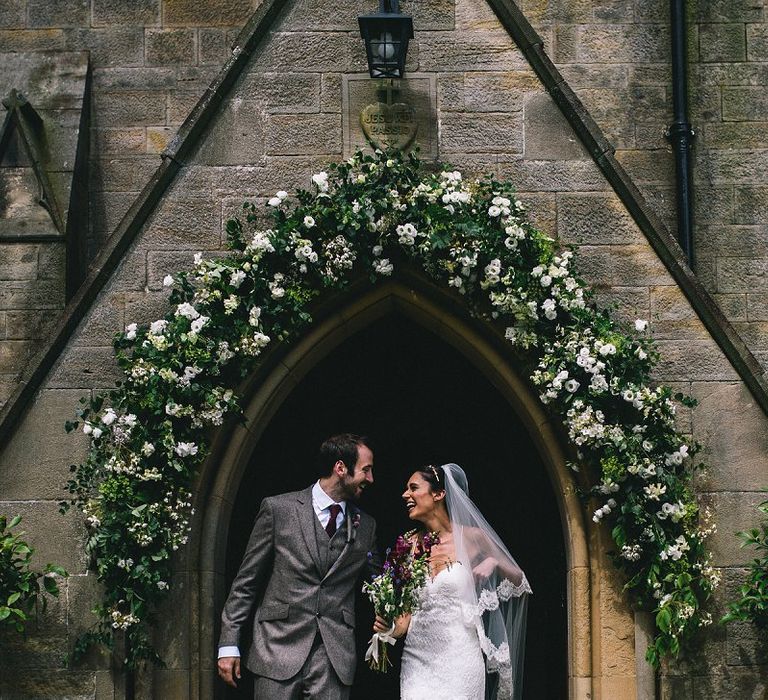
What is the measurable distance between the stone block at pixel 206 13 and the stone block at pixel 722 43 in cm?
297

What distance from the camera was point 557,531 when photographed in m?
9.80

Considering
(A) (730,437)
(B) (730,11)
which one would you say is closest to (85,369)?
(A) (730,437)

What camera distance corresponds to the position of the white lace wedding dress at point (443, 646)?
7047mm

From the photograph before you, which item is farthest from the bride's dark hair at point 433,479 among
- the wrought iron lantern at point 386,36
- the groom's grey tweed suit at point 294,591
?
the wrought iron lantern at point 386,36

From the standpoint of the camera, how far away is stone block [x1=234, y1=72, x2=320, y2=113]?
7246mm

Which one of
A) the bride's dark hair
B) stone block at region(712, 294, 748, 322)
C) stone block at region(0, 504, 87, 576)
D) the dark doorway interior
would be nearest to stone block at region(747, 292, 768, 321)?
stone block at region(712, 294, 748, 322)

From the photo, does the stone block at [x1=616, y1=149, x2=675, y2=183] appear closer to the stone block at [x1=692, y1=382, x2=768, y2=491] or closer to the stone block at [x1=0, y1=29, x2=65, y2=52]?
the stone block at [x1=692, y1=382, x2=768, y2=491]

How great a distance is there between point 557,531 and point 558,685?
1.12 metres

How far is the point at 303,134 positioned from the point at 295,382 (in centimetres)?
134

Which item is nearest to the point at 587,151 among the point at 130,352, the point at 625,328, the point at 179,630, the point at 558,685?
the point at 625,328

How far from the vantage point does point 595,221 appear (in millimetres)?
7184

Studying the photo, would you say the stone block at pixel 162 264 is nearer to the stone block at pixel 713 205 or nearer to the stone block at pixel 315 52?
the stone block at pixel 315 52

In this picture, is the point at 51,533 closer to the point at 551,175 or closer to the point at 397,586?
the point at 397,586

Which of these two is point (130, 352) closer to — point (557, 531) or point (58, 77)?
point (58, 77)
